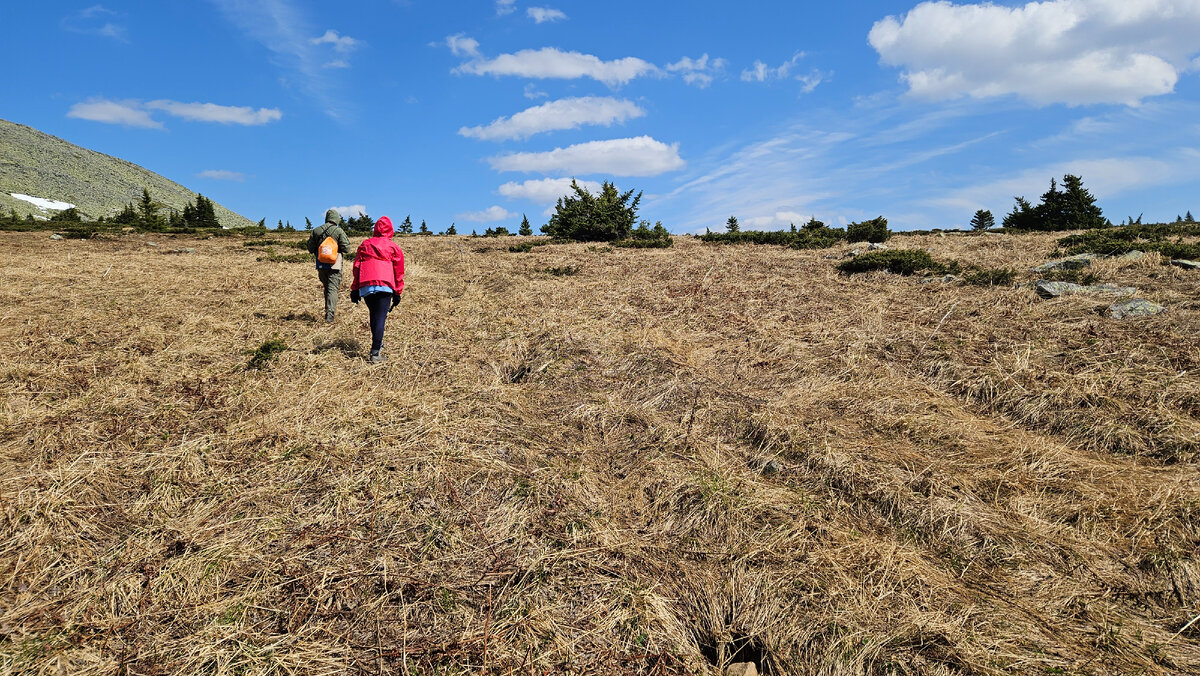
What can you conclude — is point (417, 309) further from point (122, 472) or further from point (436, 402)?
point (122, 472)

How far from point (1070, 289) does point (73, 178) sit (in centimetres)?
10882

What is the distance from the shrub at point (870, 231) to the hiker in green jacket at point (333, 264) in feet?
55.8

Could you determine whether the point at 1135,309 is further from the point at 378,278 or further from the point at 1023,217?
the point at 1023,217

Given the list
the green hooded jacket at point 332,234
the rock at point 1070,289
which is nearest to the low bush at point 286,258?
the green hooded jacket at point 332,234

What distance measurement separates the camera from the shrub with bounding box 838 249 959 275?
12445 millimetres

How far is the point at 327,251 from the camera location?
31.7 feet

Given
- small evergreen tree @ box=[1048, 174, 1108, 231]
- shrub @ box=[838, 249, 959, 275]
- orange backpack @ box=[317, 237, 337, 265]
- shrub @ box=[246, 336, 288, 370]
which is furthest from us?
small evergreen tree @ box=[1048, 174, 1108, 231]

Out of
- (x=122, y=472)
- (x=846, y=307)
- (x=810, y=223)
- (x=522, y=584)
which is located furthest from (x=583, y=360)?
(x=810, y=223)

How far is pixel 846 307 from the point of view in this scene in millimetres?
10391

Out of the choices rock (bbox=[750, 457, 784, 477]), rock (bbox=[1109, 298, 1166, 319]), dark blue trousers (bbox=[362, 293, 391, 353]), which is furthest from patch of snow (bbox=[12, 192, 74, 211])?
rock (bbox=[1109, 298, 1166, 319])

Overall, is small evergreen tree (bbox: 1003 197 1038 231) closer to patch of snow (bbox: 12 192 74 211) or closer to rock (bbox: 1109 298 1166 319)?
rock (bbox: 1109 298 1166 319)

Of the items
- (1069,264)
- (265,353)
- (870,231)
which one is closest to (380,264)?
(265,353)

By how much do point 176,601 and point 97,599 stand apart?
48 cm

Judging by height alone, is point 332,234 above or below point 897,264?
above
